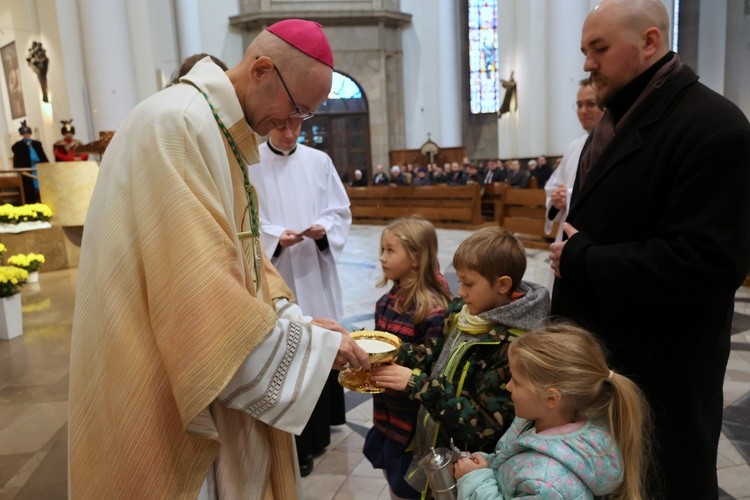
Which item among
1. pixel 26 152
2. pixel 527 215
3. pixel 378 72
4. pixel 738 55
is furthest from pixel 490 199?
pixel 738 55

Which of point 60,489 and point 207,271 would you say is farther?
point 60,489

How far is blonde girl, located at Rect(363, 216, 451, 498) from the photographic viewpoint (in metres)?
2.39

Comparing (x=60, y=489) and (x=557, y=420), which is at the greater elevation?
(x=557, y=420)

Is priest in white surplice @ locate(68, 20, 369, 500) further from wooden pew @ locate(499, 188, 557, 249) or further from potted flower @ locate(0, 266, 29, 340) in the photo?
wooden pew @ locate(499, 188, 557, 249)

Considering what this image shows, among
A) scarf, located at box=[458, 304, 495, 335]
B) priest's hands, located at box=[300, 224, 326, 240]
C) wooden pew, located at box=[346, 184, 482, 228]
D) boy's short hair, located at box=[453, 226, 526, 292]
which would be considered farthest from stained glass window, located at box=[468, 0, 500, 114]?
scarf, located at box=[458, 304, 495, 335]

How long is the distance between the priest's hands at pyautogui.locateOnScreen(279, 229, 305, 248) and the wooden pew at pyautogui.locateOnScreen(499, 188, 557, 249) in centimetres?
748

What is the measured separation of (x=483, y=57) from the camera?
24.4m

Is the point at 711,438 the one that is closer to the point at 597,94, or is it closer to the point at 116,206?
the point at 597,94

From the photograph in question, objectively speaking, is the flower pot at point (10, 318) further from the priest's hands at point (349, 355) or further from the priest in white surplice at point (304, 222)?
the priest's hands at point (349, 355)

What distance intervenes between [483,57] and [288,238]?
75.4 ft

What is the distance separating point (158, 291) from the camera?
1340 mm

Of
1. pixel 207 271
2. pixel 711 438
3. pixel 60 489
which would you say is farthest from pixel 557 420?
pixel 60 489

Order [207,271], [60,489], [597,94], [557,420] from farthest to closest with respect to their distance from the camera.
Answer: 1. [60,489]
2. [597,94]
3. [557,420]
4. [207,271]

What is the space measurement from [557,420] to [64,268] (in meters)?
9.63
